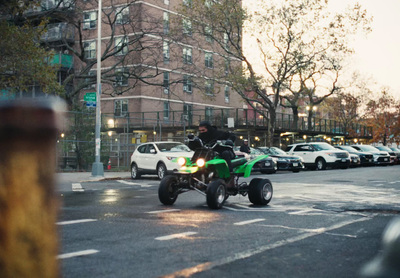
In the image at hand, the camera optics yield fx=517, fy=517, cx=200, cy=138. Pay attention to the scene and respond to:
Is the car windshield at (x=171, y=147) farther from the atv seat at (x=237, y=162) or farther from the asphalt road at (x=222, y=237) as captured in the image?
the atv seat at (x=237, y=162)

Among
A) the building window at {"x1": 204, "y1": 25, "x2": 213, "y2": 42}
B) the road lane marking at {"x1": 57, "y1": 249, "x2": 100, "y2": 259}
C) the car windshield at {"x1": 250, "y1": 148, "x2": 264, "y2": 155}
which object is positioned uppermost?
the building window at {"x1": 204, "y1": 25, "x2": 213, "y2": 42}

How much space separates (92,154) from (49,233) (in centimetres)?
2894

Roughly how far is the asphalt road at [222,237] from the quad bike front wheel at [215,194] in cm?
19

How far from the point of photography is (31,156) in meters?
1.04

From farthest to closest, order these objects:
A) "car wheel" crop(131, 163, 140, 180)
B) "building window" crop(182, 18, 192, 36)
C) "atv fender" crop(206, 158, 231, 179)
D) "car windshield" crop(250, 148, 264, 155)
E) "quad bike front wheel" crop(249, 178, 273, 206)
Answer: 1. "building window" crop(182, 18, 192, 36)
2. "car windshield" crop(250, 148, 264, 155)
3. "car wheel" crop(131, 163, 140, 180)
4. "quad bike front wheel" crop(249, 178, 273, 206)
5. "atv fender" crop(206, 158, 231, 179)

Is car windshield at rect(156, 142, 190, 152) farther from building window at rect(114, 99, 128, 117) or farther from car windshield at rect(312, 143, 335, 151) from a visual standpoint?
building window at rect(114, 99, 128, 117)

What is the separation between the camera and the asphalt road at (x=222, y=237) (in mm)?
5363

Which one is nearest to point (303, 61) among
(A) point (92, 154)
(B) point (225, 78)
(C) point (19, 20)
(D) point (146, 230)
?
(B) point (225, 78)

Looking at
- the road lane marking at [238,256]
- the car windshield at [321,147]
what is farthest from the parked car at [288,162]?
the road lane marking at [238,256]

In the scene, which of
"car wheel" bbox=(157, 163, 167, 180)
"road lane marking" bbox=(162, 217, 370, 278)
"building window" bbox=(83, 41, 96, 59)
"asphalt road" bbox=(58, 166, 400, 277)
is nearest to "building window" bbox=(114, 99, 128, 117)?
"building window" bbox=(83, 41, 96, 59)

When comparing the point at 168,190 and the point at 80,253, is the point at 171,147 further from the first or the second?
the point at 80,253

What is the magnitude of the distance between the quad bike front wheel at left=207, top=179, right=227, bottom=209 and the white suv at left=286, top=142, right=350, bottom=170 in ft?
83.0

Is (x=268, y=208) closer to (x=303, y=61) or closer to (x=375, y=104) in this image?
(x=303, y=61)

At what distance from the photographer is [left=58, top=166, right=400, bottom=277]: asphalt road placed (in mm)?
5363
